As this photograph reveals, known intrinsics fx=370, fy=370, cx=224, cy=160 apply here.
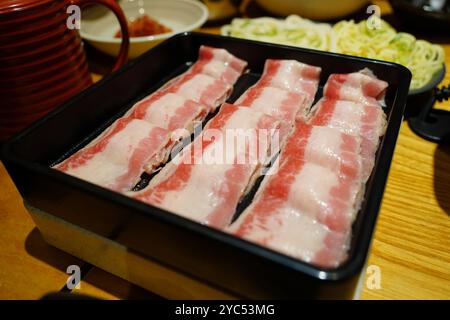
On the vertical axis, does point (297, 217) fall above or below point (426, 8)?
below

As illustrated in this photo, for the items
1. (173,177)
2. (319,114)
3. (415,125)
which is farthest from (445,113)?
(173,177)

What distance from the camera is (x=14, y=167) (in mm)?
1010

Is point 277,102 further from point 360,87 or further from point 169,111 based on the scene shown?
point 169,111

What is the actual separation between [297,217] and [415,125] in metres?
0.94

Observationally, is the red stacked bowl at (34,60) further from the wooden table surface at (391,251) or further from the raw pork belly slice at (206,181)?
the raw pork belly slice at (206,181)

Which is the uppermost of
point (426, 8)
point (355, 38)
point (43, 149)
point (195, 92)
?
point (426, 8)

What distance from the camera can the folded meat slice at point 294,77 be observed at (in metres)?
1.56

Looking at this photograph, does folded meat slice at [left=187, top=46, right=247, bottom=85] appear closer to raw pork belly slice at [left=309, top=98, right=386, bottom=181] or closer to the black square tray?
the black square tray

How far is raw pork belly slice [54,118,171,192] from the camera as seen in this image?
1192 mm

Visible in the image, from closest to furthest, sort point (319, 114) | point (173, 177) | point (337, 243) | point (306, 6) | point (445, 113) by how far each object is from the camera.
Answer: point (337, 243) → point (173, 177) → point (319, 114) → point (445, 113) → point (306, 6)

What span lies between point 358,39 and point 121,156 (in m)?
1.52

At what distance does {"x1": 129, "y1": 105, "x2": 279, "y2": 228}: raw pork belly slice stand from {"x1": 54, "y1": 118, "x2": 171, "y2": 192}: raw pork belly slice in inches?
3.0

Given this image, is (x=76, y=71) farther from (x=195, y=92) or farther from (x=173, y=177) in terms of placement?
(x=173, y=177)

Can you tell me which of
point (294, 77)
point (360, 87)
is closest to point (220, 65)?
point (294, 77)
